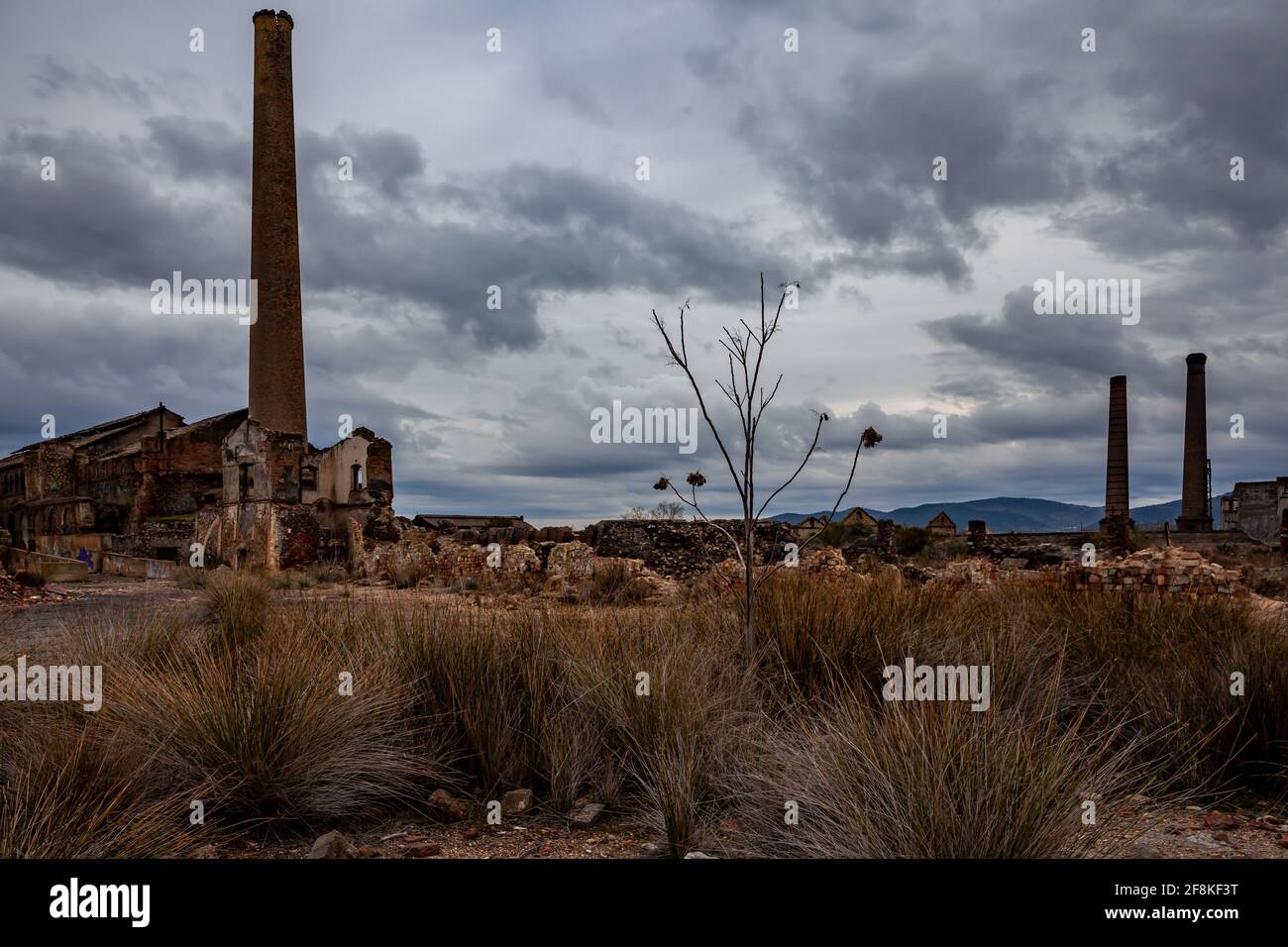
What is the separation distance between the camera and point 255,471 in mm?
21234

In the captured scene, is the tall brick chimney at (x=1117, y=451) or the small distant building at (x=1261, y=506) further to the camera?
the small distant building at (x=1261, y=506)

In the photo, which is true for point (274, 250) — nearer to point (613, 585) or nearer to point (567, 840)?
point (613, 585)

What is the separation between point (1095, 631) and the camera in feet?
18.2

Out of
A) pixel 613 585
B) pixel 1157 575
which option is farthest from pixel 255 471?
pixel 1157 575

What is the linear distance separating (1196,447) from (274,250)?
41.4 m

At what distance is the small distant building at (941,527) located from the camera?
30.7 m

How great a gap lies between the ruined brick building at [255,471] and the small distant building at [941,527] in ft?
65.4

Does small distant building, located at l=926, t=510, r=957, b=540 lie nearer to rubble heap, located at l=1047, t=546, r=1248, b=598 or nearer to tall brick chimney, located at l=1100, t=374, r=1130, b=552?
tall brick chimney, located at l=1100, t=374, r=1130, b=552

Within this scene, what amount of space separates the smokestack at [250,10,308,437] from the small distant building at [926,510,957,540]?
2408 centimetres

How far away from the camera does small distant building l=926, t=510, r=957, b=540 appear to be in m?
30.7

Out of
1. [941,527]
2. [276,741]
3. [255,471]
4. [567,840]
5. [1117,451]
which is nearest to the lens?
[567,840]

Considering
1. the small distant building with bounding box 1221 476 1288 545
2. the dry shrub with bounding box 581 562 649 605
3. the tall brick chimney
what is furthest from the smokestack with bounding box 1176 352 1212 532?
the dry shrub with bounding box 581 562 649 605

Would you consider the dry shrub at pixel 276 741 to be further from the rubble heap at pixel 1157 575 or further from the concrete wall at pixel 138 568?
the concrete wall at pixel 138 568

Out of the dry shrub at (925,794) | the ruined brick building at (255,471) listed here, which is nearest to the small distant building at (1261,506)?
the ruined brick building at (255,471)
